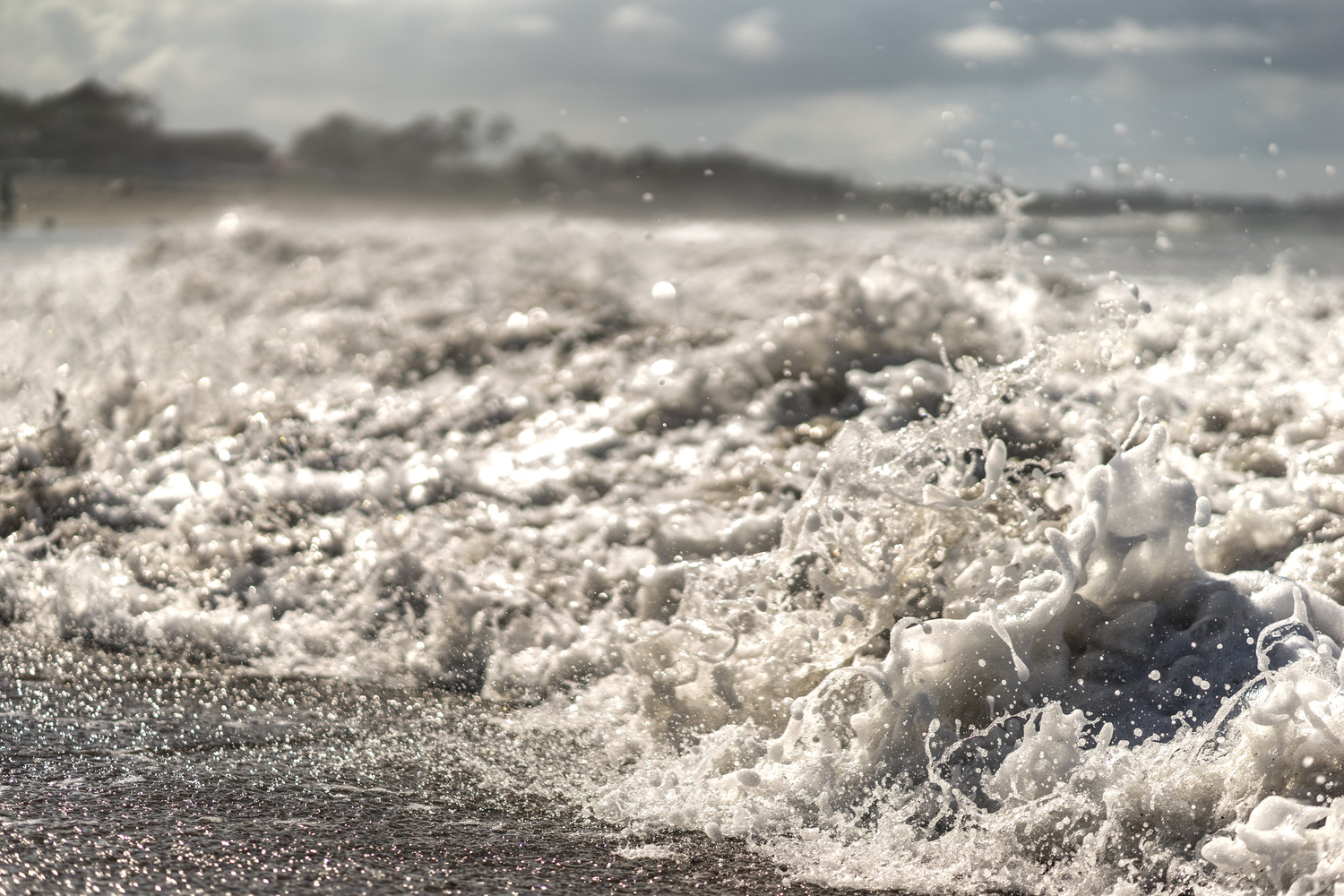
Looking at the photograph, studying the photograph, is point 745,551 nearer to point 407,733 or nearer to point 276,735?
point 407,733

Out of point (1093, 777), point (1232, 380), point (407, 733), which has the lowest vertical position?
point (407, 733)

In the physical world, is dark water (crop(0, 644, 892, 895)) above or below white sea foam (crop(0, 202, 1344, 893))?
below

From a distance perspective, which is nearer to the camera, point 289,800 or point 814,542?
point 289,800

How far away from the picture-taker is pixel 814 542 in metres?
2.09

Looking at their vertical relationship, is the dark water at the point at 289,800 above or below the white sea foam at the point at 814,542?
below

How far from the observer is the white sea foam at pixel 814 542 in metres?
1.53

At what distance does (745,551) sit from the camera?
8.70 feet

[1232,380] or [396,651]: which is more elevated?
[1232,380]

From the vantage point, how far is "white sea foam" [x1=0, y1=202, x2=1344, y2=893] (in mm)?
1534

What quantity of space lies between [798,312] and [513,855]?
3048 mm

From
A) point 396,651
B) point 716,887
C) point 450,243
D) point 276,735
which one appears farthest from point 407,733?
point 450,243

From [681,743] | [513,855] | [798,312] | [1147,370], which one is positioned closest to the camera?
[513,855]

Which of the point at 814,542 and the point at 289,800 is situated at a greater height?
the point at 814,542

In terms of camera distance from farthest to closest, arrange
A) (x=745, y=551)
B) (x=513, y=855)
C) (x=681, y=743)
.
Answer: (x=745, y=551)
(x=681, y=743)
(x=513, y=855)
